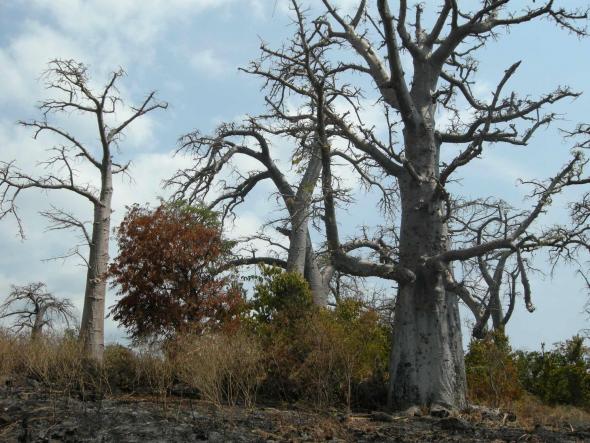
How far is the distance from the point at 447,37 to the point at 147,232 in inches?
262

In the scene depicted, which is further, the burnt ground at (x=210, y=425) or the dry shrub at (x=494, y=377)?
the dry shrub at (x=494, y=377)

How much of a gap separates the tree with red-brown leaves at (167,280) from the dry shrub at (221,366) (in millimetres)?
3040

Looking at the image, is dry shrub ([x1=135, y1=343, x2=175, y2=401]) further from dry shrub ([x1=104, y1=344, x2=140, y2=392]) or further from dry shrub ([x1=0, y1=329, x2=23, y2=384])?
dry shrub ([x1=0, y1=329, x2=23, y2=384])

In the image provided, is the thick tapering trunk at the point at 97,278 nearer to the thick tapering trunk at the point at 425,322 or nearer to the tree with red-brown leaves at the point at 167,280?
the tree with red-brown leaves at the point at 167,280

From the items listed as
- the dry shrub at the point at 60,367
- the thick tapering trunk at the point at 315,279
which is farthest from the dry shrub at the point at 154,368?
the thick tapering trunk at the point at 315,279

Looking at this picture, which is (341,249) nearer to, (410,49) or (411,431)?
(411,431)

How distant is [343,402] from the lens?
1089 centimetres

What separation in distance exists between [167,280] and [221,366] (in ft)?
15.7

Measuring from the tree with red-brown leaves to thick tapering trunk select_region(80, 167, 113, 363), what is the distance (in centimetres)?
27

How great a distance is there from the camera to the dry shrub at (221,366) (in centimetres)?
910

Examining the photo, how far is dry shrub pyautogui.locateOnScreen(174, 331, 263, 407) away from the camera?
9.10 metres

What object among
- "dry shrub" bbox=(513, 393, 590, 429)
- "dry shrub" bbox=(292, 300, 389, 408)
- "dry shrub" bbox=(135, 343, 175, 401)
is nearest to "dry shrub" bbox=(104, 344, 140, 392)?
"dry shrub" bbox=(135, 343, 175, 401)

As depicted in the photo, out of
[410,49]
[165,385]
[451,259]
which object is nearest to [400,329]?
[451,259]

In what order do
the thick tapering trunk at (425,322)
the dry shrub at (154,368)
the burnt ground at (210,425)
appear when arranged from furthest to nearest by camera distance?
the thick tapering trunk at (425,322)
the dry shrub at (154,368)
the burnt ground at (210,425)
